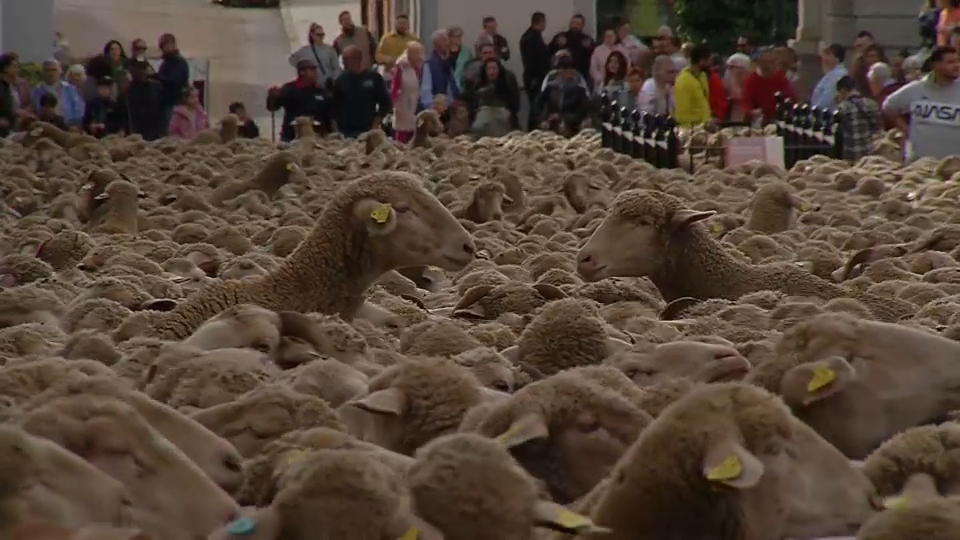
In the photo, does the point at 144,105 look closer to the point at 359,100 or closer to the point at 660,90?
the point at 359,100

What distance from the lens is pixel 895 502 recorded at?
141 inches

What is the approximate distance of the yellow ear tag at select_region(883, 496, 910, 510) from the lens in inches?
136

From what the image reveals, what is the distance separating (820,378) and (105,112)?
20444 millimetres

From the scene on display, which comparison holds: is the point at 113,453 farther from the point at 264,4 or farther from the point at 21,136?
the point at 264,4

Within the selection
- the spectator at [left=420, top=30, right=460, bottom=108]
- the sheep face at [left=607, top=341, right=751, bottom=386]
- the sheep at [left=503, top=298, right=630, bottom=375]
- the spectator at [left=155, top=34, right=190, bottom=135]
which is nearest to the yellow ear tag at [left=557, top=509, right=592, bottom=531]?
the sheep face at [left=607, top=341, right=751, bottom=386]

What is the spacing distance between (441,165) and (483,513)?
43.5 ft

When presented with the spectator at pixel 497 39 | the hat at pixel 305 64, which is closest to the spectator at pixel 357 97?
the hat at pixel 305 64

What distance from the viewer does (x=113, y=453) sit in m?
3.79

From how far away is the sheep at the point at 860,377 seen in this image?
4.43 meters

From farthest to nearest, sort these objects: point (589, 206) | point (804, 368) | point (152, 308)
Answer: point (589, 206), point (152, 308), point (804, 368)

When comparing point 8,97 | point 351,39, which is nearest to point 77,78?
point 8,97

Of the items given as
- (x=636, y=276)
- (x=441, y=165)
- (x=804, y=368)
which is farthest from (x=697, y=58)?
(x=804, y=368)

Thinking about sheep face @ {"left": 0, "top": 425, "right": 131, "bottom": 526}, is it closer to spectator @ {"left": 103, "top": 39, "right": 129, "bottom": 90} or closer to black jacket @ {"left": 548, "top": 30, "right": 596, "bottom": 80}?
spectator @ {"left": 103, "top": 39, "right": 129, "bottom": 90}

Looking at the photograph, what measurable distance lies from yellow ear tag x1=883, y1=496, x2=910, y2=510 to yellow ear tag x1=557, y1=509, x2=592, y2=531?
0.53 m
